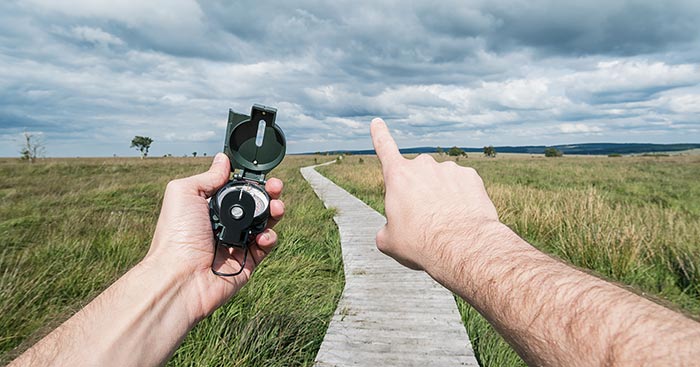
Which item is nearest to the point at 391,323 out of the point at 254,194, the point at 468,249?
the point at 254,194

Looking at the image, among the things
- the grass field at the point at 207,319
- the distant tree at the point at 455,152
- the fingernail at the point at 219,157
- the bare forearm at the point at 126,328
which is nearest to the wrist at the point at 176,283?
the bare forearm at the point at 126,328

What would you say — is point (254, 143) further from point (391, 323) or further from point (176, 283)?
point (391, 323)

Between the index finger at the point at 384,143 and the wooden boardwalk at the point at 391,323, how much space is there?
1986 millimetres

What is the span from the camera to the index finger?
1.47 m

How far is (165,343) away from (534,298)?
52.6 inches

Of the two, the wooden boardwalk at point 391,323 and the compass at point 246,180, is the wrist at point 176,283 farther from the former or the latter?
the wooden boardwalk at point 391,323

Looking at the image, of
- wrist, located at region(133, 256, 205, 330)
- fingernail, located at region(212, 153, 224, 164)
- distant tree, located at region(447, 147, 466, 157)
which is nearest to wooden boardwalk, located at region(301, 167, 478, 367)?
wrist, located at region(133, 256, 205, 330)

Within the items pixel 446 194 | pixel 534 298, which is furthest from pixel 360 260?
pixel 534 298

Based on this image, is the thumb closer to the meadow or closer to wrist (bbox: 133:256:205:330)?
wrist (bbox: 133:256:205:330)

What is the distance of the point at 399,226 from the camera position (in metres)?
1.39

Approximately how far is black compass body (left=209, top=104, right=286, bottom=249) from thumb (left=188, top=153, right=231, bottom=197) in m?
0.04

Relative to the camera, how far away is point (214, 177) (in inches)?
74.5

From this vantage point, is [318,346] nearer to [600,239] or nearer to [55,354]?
[55,354]

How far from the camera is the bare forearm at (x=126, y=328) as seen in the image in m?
1.14
